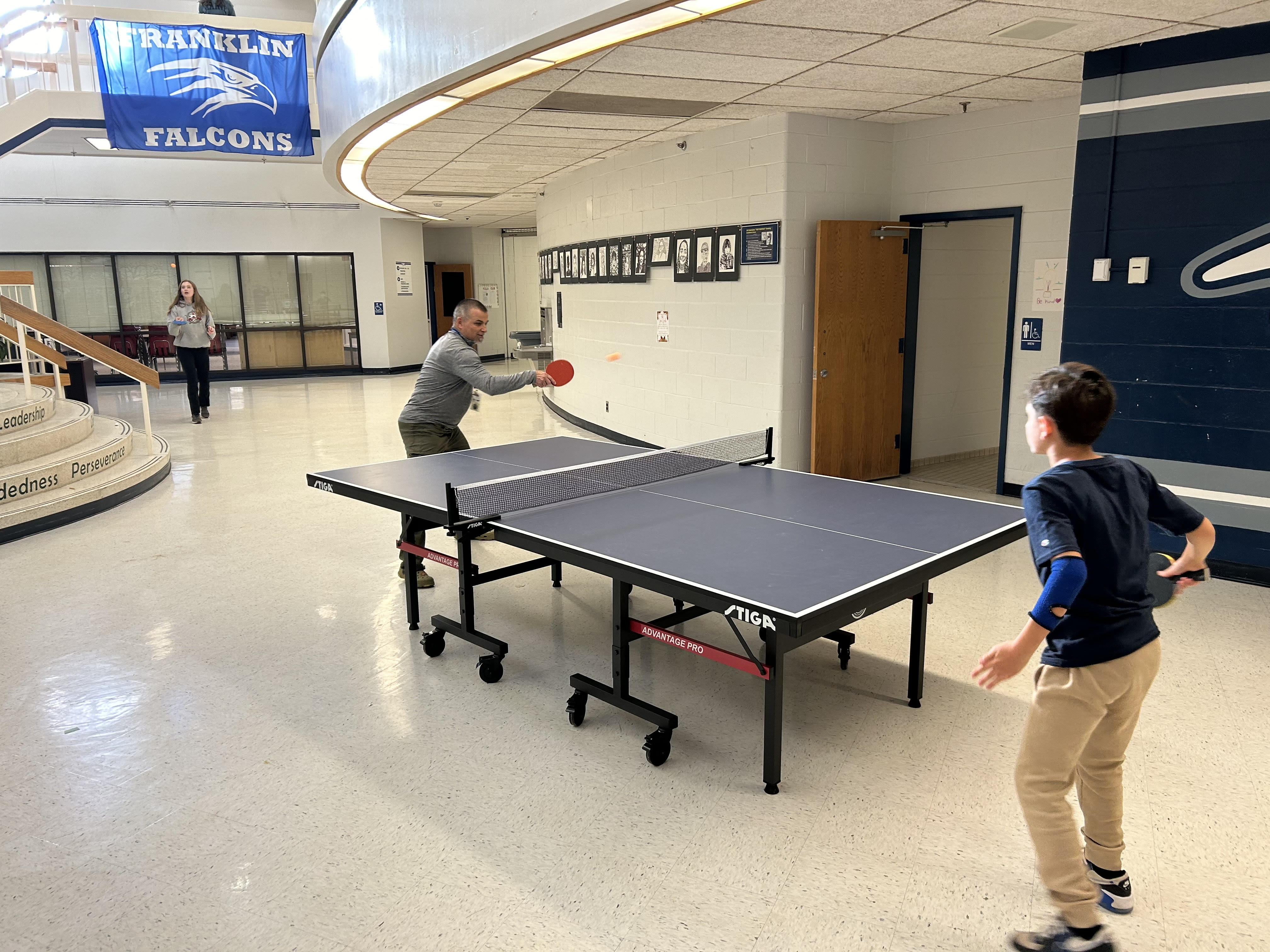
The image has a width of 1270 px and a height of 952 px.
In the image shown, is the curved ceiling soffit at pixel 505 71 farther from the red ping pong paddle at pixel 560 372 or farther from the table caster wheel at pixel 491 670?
the table caster wheel at pixel 491 670

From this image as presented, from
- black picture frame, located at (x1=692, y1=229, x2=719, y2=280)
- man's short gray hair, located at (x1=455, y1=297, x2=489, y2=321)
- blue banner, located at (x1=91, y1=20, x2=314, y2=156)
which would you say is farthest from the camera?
blue banner, located at (x1=91, y1=20, x2=314, y2=156)

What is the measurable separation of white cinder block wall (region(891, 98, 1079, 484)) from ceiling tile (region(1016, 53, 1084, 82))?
63 cm

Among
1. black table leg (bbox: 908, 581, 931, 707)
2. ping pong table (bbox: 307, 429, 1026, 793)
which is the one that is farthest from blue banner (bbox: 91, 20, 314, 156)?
black table leg (bbox: 908, 581, 931, 707)

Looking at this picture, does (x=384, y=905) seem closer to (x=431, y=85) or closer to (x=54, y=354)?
(x=431, y=85)

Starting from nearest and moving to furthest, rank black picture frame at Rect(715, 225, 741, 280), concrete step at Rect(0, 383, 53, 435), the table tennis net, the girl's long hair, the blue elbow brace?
the blue elbow brace
the table tennis net
concrete step at Rect(0, 383, 53, 435)
black picture frame at Rect(715, 225, 741, 280)
the girl's long hair

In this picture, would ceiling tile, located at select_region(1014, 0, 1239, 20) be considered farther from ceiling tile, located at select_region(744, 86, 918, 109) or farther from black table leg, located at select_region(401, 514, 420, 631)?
black table leg, located at select_region(401, 514, 420, 631)

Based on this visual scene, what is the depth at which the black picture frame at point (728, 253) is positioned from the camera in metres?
7.05

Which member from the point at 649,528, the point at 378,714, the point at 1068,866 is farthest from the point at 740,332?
the point at 1068,866

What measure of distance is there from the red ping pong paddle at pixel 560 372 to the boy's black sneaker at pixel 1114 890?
10.1 feet

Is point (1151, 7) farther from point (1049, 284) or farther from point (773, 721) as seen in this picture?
point (773, 721)

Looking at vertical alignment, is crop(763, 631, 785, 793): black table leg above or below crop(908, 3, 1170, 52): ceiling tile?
below

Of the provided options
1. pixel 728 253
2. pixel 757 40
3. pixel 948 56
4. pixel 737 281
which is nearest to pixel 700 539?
pixel 757 40

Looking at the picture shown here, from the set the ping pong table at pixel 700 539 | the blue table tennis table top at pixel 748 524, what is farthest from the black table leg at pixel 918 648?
the blue table tennis table top at pixel 748 524

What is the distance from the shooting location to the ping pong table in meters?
2.73
